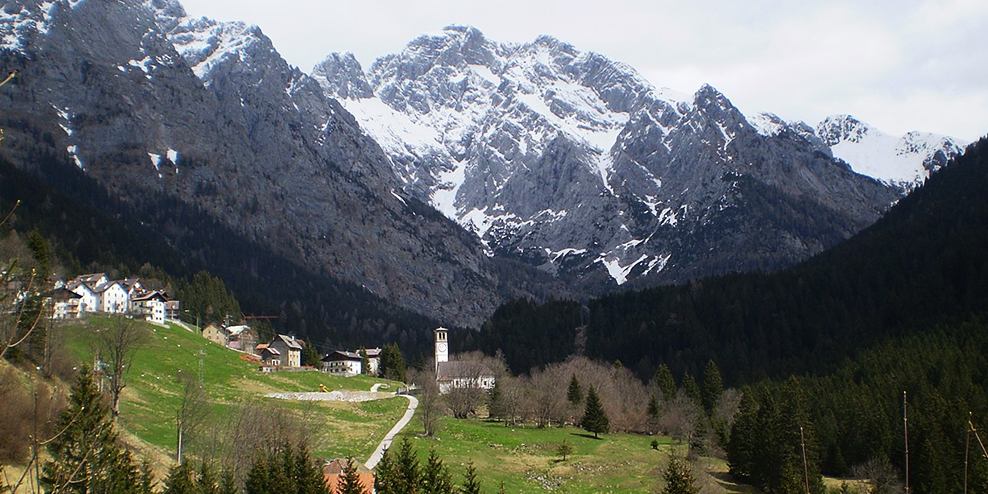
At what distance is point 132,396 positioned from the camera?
81188 millimetres

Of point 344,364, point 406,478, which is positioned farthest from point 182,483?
point 344,364

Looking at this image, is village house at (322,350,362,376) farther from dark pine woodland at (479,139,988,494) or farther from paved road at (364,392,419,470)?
dark pine woodland at (479,139,988,494)

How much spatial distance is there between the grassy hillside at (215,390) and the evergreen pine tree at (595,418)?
80.9 ft

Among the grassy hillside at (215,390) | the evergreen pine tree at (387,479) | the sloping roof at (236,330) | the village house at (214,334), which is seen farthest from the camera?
the sloping roof at (236,330)

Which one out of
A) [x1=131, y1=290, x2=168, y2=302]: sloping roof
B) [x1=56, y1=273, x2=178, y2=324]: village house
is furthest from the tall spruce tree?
[x1=131, y1=290, x2=168, y2=302]: sloping roof

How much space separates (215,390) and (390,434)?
73.3ft

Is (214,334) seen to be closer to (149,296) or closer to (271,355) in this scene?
(149,296)

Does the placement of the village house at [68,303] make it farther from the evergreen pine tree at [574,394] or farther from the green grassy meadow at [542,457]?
the evergreen pine tree at [574,394]

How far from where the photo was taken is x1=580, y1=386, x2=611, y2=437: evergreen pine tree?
106 metres

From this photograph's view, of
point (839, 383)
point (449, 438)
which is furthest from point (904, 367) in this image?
point (449, 438)

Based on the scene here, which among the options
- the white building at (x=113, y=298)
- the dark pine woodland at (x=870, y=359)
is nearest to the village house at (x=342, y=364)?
the white building at (x=113, y=298)

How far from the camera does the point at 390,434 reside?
→ 88.8m

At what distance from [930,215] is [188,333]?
168 m

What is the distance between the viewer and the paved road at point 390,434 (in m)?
72.8
